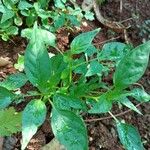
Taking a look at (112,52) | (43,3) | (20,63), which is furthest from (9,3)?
(112,52)

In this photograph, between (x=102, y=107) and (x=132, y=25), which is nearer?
(x=102, y=107)

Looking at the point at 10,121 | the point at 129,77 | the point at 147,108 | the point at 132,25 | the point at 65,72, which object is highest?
the point at 129,77

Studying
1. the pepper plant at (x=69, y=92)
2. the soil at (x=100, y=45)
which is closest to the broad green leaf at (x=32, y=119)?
the pepper plant at (x=69, y=92)

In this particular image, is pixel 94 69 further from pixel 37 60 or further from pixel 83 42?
pixel 37 60

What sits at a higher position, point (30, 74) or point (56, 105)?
point (30, 74)

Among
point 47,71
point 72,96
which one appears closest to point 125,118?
point 72,96

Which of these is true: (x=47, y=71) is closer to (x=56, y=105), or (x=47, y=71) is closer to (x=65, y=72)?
(x=56, y=105)

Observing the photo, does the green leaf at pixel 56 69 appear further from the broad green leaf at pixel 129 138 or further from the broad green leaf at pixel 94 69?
the broad green leaf at pixel 129 138
